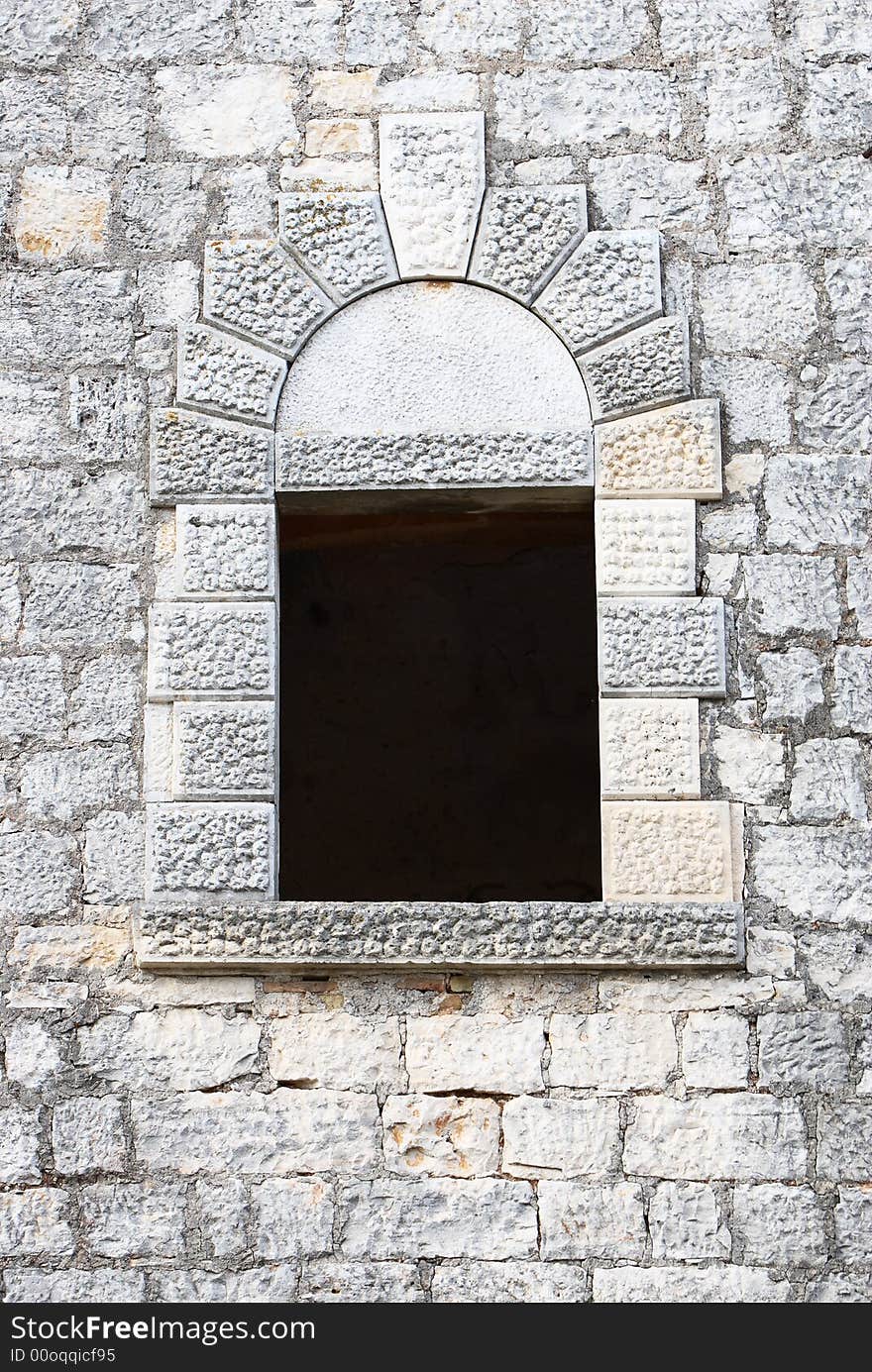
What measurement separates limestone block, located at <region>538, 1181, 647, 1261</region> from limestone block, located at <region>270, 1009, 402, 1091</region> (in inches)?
18.7

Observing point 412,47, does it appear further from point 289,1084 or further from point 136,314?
point 289,1084

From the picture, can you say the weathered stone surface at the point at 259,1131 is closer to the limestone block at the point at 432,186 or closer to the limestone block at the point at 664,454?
the limestone block at the point at 664,454

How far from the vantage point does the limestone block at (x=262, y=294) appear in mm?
4371

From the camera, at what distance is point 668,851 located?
4.09 m

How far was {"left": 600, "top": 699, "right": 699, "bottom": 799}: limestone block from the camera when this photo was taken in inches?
162

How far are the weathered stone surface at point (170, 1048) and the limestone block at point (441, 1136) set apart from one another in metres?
0.39

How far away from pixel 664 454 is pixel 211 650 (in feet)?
4.21

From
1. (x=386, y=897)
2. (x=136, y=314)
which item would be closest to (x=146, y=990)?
(x=136, y=314)

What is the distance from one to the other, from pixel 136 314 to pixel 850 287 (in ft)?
6.30

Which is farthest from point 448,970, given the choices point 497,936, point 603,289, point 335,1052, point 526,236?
point 526,236

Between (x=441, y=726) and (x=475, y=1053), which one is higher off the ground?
(x=441, y=726)

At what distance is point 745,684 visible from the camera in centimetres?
418

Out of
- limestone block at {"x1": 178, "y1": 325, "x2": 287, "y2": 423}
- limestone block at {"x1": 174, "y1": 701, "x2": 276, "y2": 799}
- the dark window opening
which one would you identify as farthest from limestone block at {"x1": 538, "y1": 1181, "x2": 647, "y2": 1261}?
the dark window opening

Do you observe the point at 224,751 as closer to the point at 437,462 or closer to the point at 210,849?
the point at 210,849
